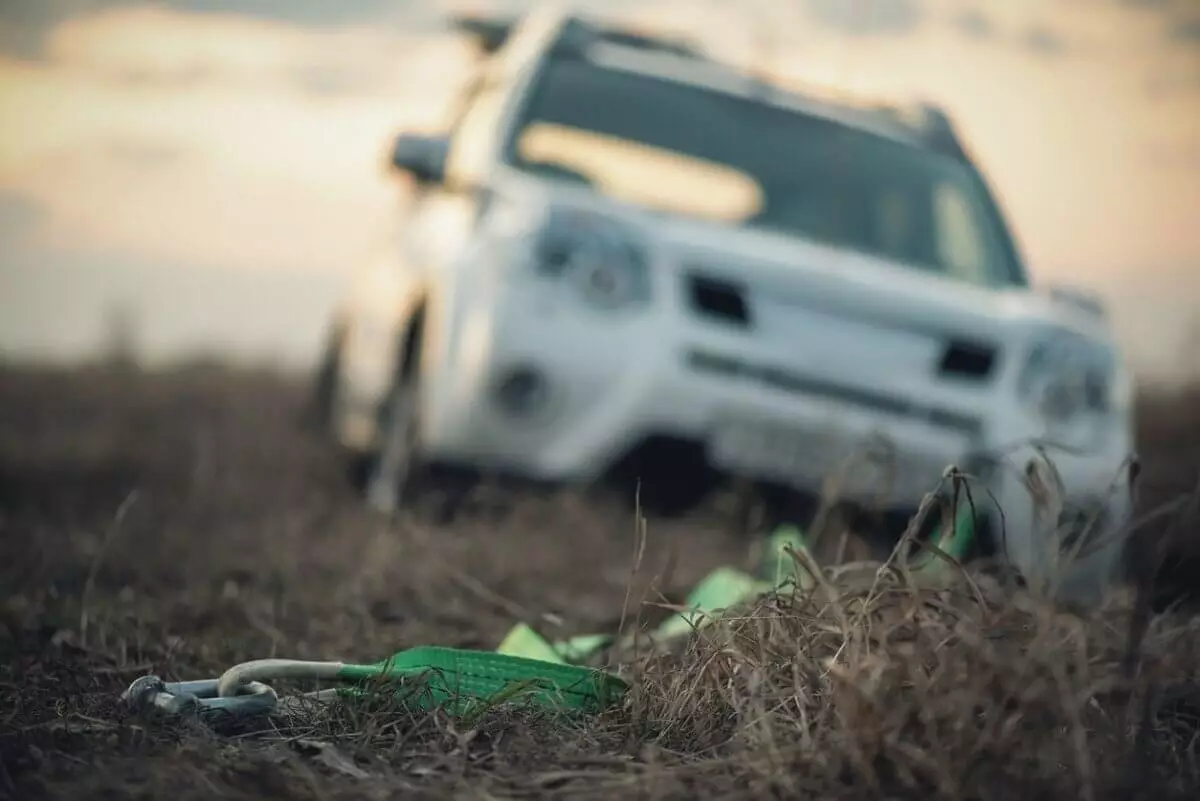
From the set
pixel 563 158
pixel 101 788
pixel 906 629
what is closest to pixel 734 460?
pixel 563 158

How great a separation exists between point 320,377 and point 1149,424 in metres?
5.75

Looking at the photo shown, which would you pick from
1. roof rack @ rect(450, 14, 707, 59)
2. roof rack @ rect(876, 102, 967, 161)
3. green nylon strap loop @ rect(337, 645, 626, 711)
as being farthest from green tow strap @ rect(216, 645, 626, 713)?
roof rack @ rect(876, 102, 967, 161)

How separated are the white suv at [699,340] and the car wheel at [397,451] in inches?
0.9

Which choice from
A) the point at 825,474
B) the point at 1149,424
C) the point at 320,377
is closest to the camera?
the point at 825,474

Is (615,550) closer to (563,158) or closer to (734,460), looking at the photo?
(734,460)

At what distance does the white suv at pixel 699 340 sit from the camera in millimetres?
3939

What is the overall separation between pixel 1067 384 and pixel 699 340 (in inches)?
44.5

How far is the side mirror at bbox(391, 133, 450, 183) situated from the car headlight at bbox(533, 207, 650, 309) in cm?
103

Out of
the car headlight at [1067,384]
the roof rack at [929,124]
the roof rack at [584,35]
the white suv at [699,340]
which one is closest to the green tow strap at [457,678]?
the white suv at [699,340]

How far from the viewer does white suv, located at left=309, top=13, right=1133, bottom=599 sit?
155 inches

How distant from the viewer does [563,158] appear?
4629 millimetres

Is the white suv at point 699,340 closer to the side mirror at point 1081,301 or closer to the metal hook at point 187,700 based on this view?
the side mirror at point 1081,301

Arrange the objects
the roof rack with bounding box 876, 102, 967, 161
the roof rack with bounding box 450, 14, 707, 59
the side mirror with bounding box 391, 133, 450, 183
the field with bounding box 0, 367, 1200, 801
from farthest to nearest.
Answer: the roof rack with bounding box 876, 102, 967, 161 → the roof rack with bounding box 450, 14, 707, 59 → the side mirror with bounding box 391, 133, 450, 183 → the field with bounding box 0, 367, 1200, 801

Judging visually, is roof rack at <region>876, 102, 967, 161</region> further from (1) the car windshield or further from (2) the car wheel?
(2) the car wheel
